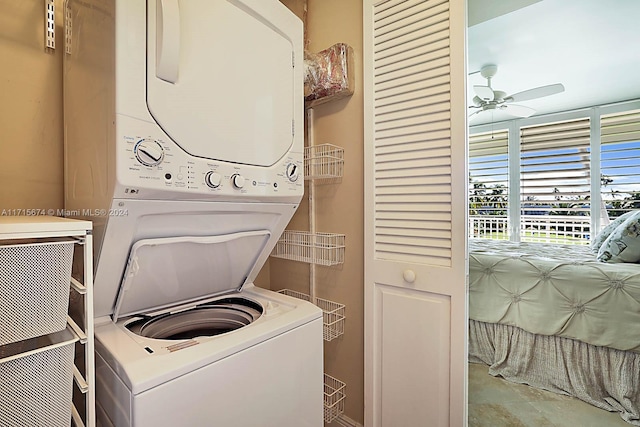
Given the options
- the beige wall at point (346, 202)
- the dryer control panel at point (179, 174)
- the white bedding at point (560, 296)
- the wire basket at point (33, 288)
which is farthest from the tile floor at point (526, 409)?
the wire basket at point (33, 288)

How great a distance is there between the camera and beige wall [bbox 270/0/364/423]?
1.70 meters

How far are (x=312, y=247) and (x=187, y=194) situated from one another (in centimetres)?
98

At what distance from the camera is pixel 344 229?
177cm

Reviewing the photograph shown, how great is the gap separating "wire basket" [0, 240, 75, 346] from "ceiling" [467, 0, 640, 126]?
2.27 metres

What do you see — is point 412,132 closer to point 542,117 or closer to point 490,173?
point 490,173

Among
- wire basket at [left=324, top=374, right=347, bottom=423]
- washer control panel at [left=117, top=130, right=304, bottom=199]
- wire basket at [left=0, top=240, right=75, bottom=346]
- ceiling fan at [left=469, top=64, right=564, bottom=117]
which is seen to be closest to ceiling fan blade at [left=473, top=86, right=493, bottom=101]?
ceiling fan at [left=469, top=64, right=564, bottom=117]

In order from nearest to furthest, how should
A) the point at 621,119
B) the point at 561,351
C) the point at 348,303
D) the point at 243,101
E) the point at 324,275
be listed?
the point at 243,101
the point at 348,303
the point at 324,275
the point at 561,351
the point at 621,119

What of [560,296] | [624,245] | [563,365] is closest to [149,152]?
[560,296]

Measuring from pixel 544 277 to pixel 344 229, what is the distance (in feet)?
5.74

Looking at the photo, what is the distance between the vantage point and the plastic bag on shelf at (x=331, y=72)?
5.40ft

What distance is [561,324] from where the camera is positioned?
2299 mm

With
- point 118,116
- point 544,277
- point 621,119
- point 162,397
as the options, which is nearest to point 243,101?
point 118,116

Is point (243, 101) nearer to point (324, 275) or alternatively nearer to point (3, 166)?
point (3, 166)

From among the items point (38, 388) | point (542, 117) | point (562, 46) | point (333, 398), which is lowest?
point (333, 398)
